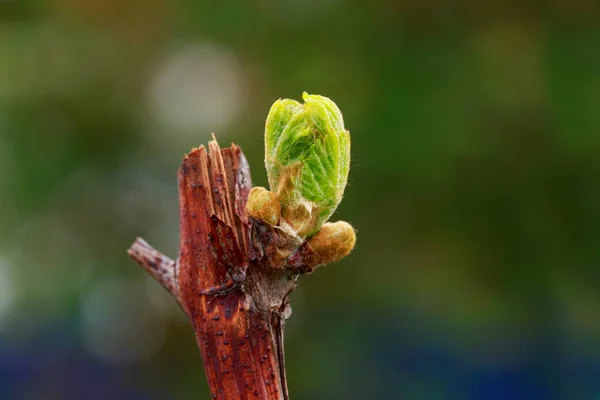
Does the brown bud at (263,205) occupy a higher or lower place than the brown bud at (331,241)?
higher

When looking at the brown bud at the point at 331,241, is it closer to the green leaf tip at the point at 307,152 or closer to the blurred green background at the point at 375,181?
the green leaf tip at the point at 307,152

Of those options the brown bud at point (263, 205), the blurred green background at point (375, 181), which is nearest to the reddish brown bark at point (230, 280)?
the brown bud at point (263, 205)

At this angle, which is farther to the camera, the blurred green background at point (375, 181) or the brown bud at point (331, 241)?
the blurred green background at point (375, 181)

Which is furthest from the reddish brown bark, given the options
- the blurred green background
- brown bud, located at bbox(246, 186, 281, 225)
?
the blurred green background

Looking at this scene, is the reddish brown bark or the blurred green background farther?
the blurred green background

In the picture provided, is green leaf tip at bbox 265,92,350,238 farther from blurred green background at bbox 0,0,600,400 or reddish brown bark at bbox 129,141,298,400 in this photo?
blurred green background at bbox 0,0,600,400

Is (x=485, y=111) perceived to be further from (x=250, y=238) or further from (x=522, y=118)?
(x=250, y=238)

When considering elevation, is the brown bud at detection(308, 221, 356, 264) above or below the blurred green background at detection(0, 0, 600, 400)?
below

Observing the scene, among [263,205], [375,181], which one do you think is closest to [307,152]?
[263,205]

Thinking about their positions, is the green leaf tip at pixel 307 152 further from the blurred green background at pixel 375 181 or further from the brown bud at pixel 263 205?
the blurred green background at pixel 375 181
